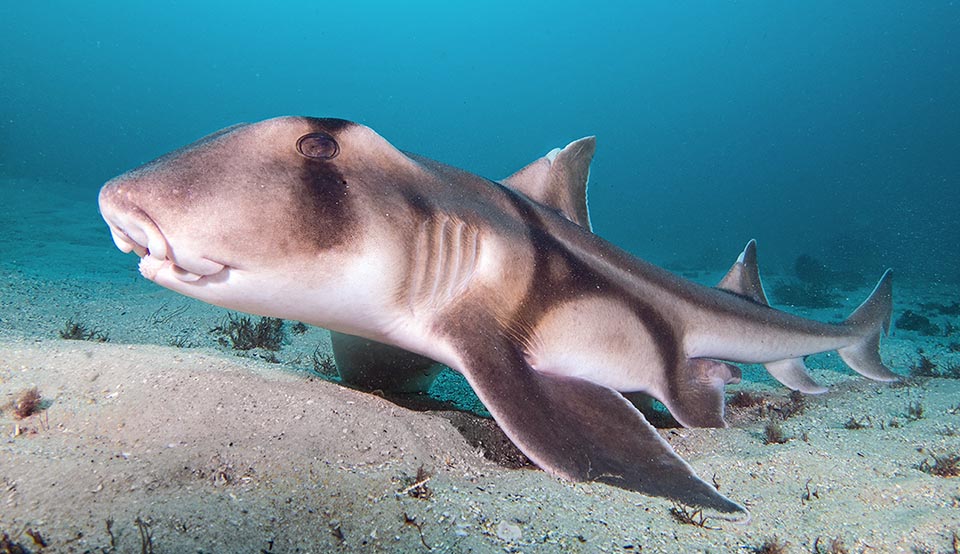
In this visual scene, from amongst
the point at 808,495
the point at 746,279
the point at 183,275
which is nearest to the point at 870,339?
the point at 746,279

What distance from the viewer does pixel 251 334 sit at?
6.62 meters

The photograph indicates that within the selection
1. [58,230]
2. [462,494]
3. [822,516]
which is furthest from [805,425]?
[58,230]

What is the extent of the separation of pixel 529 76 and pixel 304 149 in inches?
8120

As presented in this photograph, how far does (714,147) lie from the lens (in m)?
177

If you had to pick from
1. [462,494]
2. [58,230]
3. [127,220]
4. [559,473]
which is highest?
[559,473]

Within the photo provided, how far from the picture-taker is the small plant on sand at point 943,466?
348 cm

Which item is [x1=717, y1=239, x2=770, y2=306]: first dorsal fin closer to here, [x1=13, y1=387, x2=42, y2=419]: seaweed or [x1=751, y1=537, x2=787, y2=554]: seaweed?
[x1=751, y1=537, x2=787, y2=554]: seaweed

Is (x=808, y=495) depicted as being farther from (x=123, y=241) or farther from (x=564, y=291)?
(x=123, y=241)

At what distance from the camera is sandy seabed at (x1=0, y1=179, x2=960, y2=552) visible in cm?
203

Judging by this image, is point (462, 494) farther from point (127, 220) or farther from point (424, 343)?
point (127, 220)

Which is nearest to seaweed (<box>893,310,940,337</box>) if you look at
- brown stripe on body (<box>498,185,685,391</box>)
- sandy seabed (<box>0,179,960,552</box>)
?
sandy seabed (<box>0,179,960,552</box>)

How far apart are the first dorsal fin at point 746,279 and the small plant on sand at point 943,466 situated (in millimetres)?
2382

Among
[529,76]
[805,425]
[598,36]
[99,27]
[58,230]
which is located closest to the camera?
[805,425]

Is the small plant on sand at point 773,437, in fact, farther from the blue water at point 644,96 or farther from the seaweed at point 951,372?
the blue water at point 644,96
